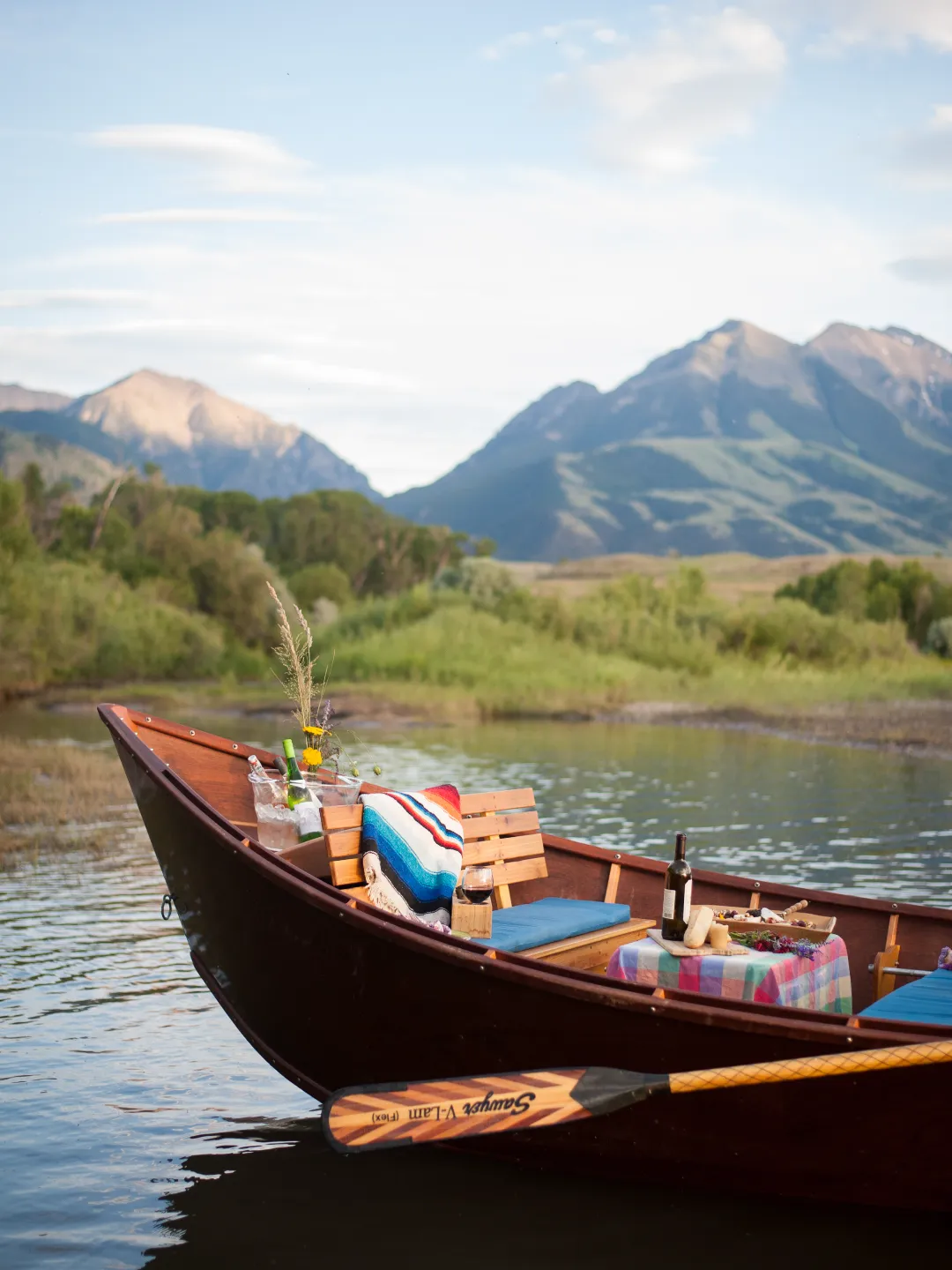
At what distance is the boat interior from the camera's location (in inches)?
207

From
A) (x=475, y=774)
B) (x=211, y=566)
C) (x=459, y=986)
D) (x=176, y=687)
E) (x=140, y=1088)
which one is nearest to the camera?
(x=459, y=986)

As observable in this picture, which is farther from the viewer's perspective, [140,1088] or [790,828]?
[790,828]

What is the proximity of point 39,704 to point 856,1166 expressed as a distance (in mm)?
28316

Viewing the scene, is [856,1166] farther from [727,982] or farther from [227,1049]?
[227,1049]

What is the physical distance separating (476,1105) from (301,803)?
6.26 feet

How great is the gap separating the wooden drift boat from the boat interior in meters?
0.02

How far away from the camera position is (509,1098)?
184 inches

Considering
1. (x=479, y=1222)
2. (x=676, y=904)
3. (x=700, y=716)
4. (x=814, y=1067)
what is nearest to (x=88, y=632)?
(x=700, y=716)

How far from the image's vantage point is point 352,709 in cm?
3003

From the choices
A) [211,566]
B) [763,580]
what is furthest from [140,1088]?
[763,580]

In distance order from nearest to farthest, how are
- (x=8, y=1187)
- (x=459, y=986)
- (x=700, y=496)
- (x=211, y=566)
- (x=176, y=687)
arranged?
(x=459, y=986)
(x=8, y=1187)
(x=176, y=687)
(x=211, y=566)
(x=700, y=496)

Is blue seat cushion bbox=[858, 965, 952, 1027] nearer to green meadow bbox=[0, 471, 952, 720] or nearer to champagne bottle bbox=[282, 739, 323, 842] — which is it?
champagne bottle bbox=[282, 739, 323, 842]

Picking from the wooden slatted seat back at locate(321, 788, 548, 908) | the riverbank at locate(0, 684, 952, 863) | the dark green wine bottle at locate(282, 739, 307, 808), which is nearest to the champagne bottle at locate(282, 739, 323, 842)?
the dark green wine bottle at locate(282, 739, 307, 808)

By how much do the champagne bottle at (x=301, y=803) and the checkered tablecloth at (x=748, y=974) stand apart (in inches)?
61.5
